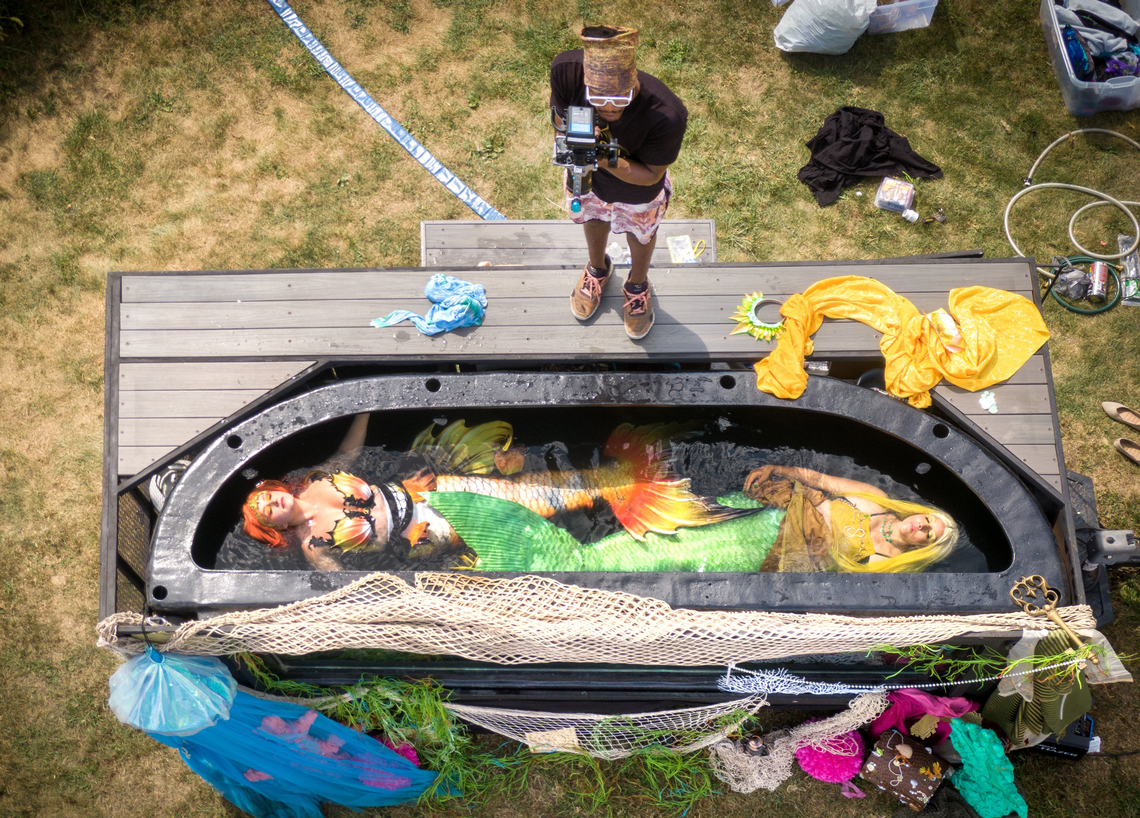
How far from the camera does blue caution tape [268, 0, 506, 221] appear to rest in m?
4.41

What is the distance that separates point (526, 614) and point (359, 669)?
0.93 meters

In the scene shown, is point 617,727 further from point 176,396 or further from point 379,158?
point 379,158

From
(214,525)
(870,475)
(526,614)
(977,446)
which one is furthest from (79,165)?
(977,446)

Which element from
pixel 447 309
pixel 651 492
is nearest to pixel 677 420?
pixel 651 492

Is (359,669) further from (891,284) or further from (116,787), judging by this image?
(891,284)

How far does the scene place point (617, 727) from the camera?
124 inches

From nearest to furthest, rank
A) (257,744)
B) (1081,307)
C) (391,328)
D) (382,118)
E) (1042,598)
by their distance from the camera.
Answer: (1042,598)
(257,744)
(391,328)
(1081,307)
(382,118)

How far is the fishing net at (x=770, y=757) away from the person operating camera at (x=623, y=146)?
190 centimetres

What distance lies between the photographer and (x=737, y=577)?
2.65m

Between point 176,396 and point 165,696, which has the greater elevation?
point 176,396

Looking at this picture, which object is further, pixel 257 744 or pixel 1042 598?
pixel 257 744

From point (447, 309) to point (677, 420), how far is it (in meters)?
1.11

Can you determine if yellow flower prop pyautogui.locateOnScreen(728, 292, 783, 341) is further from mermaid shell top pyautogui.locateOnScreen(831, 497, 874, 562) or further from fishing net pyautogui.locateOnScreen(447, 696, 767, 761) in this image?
fishing net pyautogui.locateOnScreen(447, 696, 767, 761)

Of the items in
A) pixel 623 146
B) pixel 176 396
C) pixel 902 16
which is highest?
pixel 902 16
